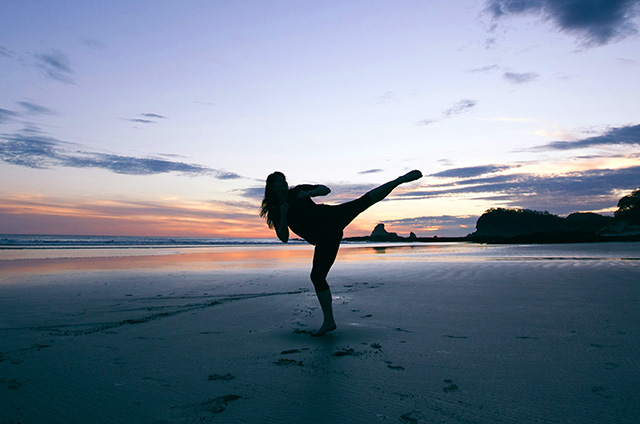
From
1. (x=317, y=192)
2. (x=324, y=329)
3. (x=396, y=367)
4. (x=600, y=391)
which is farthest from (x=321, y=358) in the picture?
(x=600, y=391)

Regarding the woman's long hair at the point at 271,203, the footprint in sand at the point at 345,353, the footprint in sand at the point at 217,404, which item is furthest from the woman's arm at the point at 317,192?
the footprint in sand at the point at 217,404

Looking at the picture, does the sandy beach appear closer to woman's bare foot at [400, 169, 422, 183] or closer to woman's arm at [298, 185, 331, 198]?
woman's arm at [298, 185, 331, 198]

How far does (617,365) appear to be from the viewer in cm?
305

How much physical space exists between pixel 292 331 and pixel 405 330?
1.29 meters

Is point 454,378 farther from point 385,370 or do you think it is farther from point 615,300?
point 615,300

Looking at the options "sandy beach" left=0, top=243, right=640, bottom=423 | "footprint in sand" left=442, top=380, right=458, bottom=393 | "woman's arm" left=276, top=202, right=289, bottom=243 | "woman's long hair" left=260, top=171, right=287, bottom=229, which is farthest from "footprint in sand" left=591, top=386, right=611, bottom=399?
"woman's long hair" left=260, top=171, right=287, bottom=229

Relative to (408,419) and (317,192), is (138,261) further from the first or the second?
(408,419)

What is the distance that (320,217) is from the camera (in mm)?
4562

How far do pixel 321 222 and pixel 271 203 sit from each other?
719 mm

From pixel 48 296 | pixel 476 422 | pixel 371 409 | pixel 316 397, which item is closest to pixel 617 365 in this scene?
pixel 476 422

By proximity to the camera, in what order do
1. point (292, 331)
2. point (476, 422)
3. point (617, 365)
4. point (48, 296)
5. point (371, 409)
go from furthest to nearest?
point (48, 296) < point (292, 331) < point (617, 365) < point (371, 409) < point (476, 422)

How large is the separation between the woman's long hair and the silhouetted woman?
0.02 meters

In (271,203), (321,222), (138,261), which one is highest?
(271,203)

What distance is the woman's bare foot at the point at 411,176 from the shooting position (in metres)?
4.63
